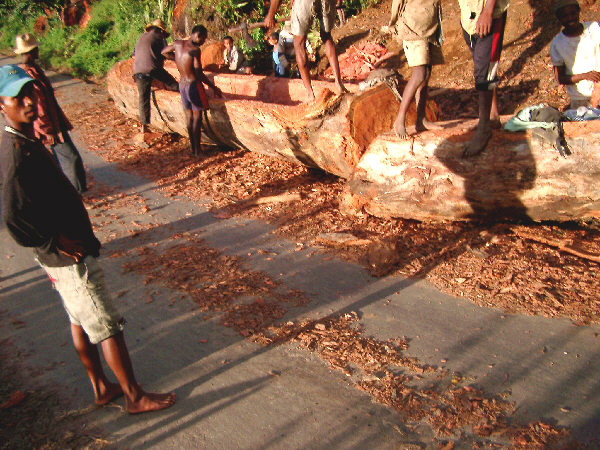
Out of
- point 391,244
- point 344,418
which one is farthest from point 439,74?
point 344,418

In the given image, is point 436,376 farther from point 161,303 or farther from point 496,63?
point 496,63

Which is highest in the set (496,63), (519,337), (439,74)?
(496,63)

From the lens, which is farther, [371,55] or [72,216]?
[371,55]

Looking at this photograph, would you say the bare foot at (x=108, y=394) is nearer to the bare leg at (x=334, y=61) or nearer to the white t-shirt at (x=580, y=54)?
the bare leg at (x=334, y=61)

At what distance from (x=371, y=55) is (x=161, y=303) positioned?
7.55m

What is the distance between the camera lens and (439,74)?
28.2 feet

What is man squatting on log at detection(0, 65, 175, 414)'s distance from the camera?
8.27 feet

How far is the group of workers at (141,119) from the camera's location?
2.57m

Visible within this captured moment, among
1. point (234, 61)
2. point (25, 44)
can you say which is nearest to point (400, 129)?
point (25, 44)

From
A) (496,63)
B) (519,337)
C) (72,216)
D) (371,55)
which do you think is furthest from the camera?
(371,55)

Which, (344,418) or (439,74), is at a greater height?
(439,74)

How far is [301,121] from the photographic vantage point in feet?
18.7

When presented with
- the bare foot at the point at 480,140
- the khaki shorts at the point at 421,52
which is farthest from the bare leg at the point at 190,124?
the bare foot at the point at 480,140

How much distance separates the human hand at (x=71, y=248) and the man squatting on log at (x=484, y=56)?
3251 mm
